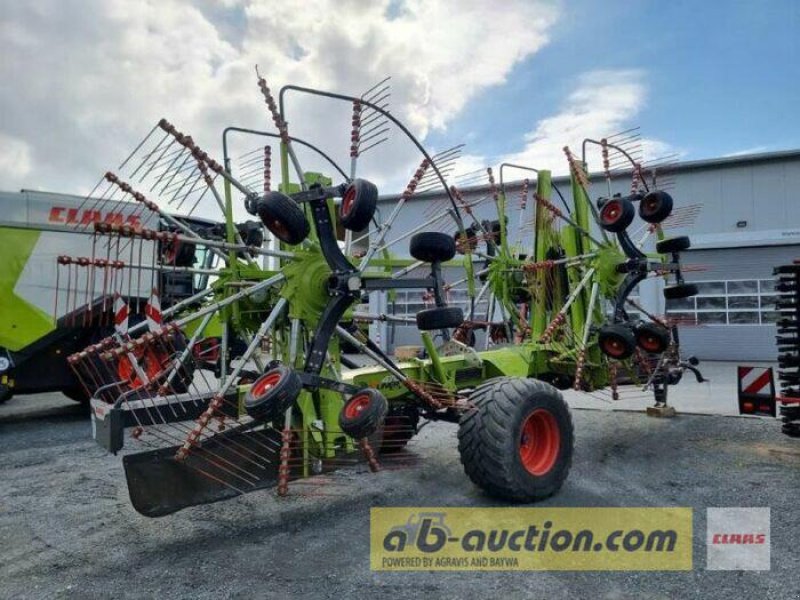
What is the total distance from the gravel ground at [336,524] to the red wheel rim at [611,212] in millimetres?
2278

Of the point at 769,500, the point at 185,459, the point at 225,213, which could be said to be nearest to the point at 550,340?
the point at 769,500

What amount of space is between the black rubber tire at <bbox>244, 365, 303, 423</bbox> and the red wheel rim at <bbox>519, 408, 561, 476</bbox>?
2.01 metres

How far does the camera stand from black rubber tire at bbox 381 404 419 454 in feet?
16.8

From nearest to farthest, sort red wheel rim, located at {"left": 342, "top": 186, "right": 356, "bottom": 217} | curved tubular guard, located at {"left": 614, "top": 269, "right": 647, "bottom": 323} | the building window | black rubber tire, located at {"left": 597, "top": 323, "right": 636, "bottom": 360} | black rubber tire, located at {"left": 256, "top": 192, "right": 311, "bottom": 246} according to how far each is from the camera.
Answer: black rubber tire, located at {"left": 256, "top": 192, "right": 311, "bottom": 246} < red wheel rim, located at {"left": 342, "top": 186, "right": 356, "bottom": 217} < black rubber tire, located at {"left": 597, "top": 323, "right": 636, "bottom": 360} < curved tubular guard, located at {"left": 614, "top": 269, "right": 647, "bottom": 323} < the building window

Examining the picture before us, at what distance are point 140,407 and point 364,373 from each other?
1.59m

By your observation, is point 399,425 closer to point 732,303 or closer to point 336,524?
point 336,524

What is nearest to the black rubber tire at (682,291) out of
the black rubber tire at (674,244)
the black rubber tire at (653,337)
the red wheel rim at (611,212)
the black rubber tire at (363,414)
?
the black rubber tire at (674,244)

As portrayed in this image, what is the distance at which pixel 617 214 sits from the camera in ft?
19.4

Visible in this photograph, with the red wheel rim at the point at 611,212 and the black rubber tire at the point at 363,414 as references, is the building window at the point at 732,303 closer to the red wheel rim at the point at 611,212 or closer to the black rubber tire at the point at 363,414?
the red wheel rim at the point at 611,212

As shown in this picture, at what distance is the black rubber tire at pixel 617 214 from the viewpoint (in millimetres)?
5883

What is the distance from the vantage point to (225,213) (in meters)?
4.50

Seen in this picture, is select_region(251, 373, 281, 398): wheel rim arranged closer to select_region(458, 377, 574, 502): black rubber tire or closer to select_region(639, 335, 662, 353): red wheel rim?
select_region(458, 377, 574, 502): black rubber tire

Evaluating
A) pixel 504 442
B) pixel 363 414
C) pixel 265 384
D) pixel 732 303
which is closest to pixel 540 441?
pixel 504 442

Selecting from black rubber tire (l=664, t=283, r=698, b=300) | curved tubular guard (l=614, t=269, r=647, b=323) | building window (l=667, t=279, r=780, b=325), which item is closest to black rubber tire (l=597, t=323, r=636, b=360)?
curved tubular guard (l=614, t=269, r=647, b=323)
